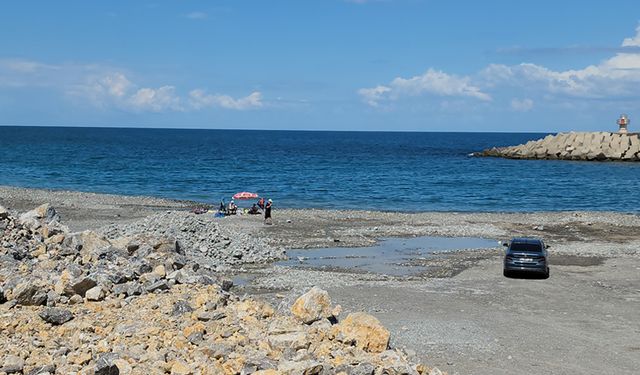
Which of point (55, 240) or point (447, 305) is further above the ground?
point (55, 240)

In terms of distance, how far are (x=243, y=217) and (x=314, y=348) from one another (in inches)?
1476

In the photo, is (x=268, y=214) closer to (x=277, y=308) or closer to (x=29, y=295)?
(x=277, y=308)

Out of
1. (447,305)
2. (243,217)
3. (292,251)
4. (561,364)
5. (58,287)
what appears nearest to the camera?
(58,287)

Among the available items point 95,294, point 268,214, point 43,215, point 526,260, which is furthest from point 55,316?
point 268,214

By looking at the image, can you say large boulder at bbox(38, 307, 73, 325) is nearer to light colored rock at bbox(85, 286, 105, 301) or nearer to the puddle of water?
light colored rock at bbox(85, 286, 105, 301)

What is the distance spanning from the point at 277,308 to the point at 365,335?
115 inches

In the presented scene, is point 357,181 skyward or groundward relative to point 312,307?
groundward

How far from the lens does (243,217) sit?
165 ft

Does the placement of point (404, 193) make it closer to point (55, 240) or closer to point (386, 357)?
point (55, 240)

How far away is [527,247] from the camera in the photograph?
3228 centimetres

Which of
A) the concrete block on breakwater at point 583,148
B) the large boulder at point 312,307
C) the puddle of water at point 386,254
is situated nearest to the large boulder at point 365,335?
the large boulder at point 312,307

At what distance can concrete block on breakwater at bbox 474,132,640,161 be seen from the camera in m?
127

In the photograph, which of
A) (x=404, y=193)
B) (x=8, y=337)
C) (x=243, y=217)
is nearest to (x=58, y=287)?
(x=8, y=337)

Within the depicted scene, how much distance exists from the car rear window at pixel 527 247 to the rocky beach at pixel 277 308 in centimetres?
147
